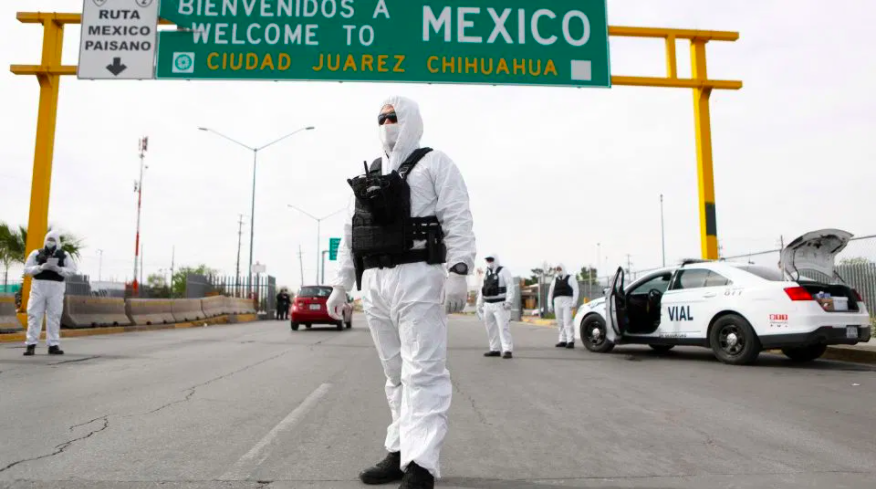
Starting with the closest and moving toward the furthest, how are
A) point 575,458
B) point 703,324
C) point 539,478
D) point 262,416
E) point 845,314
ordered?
point 539,478
point 575,458
point 262,416
point 845,314
point 703,324

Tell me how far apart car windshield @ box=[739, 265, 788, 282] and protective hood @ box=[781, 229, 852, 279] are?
0.24m

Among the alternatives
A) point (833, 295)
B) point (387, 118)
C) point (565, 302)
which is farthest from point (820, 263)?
point (387, 118)

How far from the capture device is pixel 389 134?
148 inches

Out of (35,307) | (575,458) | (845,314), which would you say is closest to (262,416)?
(575,458)

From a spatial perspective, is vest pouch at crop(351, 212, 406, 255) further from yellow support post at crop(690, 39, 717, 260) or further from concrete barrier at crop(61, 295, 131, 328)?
concrete barrier at crop(61, 295, 131, 328)

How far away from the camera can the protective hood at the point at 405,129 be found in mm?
3699

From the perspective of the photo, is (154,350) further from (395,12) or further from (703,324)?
(703,324)

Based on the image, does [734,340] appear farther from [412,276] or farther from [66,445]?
[66,445]

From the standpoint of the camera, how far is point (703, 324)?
9484 millimetres

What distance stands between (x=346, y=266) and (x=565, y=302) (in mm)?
9372

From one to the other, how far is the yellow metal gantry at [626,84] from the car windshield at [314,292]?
785 centimetres

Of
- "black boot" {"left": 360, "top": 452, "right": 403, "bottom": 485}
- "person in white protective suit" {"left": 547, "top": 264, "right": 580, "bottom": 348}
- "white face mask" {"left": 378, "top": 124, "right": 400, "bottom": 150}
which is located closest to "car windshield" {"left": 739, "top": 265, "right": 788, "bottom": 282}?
"person in white protective suit" {"left": 547, "top": 264, "right": 580, "bottom": 348}

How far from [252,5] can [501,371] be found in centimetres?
698

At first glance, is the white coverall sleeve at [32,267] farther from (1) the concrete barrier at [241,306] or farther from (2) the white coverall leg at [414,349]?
(1) the concrete barrier at [241,306]
